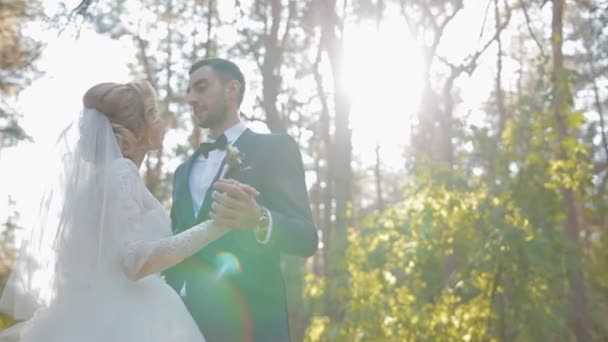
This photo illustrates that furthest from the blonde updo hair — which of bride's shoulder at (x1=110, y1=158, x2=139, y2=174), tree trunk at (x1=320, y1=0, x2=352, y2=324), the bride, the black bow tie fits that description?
tree trunk at (x1=320, y1=0, x2=352, y2=324)

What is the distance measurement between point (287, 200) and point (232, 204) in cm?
59

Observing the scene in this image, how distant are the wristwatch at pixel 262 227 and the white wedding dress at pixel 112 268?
187 mm

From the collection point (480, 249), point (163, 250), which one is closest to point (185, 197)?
point (163, 250)

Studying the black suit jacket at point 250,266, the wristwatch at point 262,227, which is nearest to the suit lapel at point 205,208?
the black suit jacket at point 250,266

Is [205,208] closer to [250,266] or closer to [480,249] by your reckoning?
[250,266]

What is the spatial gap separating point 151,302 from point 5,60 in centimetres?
901

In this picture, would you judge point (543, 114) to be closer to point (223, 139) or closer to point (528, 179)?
point (528, 179)

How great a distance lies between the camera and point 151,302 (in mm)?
2799

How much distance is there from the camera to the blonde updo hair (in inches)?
118

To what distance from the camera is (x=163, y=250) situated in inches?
103

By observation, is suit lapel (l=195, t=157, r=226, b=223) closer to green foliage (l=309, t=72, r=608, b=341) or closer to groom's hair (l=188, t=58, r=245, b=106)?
groom's hair (l=188, t=58, r=245, b=106)

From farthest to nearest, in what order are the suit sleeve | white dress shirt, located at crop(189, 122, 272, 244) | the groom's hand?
white dress shirt, located at crop(189, 122, 272, 244) < the suit sleeve < the groom's hand

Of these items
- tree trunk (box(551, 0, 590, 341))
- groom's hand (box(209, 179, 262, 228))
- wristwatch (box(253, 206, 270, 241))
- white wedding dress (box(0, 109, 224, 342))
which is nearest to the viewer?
groom's hand (box(209, 179, 262, 228))

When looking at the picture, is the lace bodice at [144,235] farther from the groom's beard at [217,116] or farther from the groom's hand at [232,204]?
the groom's beard at [217,116]
